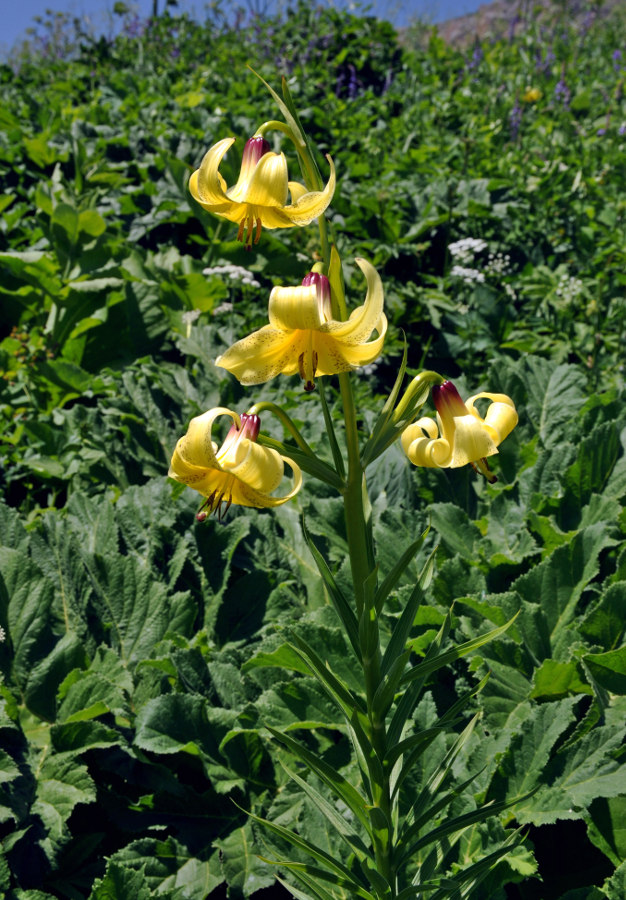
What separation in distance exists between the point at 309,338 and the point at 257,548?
4.72 ft

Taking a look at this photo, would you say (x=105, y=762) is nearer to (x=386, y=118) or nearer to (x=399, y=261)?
(x=399, y=261)

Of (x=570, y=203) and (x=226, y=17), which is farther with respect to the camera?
(x=226, y=17)

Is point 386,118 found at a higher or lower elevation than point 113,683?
higher

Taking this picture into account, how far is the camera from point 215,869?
5.69ft

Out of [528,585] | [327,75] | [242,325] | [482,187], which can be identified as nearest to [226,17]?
[327,75]

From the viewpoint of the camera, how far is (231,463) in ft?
3.41

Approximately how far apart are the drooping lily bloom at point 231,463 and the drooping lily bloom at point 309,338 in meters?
0.08

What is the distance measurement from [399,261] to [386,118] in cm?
321

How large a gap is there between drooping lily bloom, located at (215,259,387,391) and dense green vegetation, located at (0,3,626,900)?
8 cm

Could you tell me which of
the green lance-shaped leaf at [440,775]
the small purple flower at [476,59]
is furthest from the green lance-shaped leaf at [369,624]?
the small purple flower at [476,59]

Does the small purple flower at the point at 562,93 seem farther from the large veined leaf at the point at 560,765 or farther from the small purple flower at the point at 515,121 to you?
the large veined leaf at the point at 560,765

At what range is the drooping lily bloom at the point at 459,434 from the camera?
108 cm

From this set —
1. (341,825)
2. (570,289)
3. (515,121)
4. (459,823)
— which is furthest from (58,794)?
(515,121)

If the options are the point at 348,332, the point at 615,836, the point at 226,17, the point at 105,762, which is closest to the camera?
the point at 348,332
